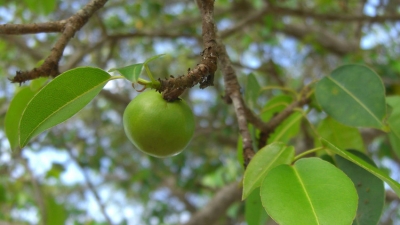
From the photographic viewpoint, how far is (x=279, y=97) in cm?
157

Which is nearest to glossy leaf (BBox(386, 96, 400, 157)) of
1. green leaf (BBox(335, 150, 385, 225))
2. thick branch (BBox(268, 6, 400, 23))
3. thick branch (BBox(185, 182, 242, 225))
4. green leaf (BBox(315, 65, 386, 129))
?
green leaf (BBox(315, 65, 386, 129))

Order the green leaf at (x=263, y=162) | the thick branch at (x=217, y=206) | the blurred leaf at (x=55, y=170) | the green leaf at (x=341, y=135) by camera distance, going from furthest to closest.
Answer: the blurred leaf at (x=55, y=170)
the thick branch at (x=217, y=206)
the green leaf at (x=341, y=135)
the green leaf at (x=263, y=162)

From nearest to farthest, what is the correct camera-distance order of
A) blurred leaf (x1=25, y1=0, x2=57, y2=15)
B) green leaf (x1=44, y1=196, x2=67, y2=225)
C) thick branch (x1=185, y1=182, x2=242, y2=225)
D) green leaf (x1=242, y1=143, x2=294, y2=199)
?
green leaf (x1=242, y1=143, x2=294, y2=199)
green leaf (x1=44, y1=196, x2=67, y2=225)
blurred leaf (x1=25, y1=0, x2=57, y2=15)
thick branch (x1=185, y1=182, x2=242, y2=225)

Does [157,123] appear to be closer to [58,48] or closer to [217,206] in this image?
[58,48]

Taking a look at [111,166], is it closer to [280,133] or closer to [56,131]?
[56,131]

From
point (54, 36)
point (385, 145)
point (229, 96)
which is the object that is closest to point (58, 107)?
point (229, 96)

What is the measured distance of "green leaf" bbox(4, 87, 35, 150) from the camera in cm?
121

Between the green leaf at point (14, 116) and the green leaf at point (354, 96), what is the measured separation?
37.1 inches

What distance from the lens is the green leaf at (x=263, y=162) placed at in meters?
0.95

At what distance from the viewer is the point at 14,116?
1219mm

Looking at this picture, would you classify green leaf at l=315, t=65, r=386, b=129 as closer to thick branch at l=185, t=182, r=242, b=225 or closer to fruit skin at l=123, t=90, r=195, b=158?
fruit skin at l=123, t=90, r=195, b=158

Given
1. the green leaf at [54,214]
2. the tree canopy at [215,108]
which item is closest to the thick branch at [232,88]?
the tree canopy at [215,108]

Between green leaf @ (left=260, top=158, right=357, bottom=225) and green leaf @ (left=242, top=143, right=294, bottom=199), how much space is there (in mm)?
58

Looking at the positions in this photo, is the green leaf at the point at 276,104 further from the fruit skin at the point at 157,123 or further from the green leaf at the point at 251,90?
the fruit skin at the point at 157,123
